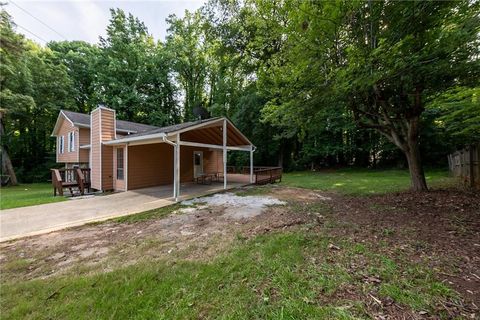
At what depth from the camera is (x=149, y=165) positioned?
1155cm

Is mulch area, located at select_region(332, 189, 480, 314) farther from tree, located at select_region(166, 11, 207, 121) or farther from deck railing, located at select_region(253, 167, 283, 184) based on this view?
tree, located at select_region(166, 11, 207, 121)

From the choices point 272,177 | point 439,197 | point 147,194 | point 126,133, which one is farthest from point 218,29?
point 439,197

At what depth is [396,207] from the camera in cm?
582

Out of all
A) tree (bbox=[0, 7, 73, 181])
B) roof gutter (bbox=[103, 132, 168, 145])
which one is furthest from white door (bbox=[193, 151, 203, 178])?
tree (bbox=[0, 7, 73, 181])

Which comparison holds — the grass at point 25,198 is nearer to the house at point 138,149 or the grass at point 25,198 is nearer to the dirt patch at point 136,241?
the house at point 138,149

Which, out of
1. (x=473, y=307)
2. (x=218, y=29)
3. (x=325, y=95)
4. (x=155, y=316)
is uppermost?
(x=218, y=29)

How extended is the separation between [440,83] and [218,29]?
20.8 meters

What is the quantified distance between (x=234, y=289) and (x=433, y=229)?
3.98 m

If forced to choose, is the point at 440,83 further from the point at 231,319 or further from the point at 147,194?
the point at 147,194

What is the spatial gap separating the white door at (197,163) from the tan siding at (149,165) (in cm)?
171

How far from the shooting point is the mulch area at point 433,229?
8.63 feet

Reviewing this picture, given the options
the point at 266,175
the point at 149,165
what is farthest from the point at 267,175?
the point at 149,165

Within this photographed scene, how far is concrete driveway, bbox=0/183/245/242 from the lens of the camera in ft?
17.2

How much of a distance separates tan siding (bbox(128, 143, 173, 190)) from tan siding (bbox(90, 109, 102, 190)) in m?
1.69
